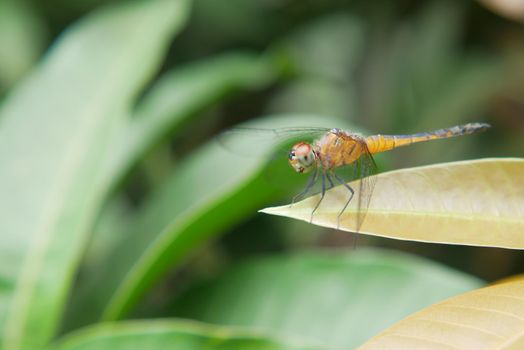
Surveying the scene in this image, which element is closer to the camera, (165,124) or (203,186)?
(203,186)

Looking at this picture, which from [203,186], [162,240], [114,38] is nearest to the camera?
[162,240]

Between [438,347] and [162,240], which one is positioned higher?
[162,240]

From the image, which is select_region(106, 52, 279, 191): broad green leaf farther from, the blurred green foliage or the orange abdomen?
the orange abdomen

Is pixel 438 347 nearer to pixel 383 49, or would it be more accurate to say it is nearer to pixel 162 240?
pixel 162 240

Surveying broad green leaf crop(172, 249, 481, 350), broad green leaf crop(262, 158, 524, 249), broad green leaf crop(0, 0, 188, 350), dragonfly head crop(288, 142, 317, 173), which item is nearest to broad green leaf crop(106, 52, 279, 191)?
broad green leaf crop(0, 0, 188, 350)

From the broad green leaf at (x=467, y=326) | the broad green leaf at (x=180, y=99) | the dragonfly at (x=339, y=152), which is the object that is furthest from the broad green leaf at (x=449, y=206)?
the broad green leaf at (x=180, y=99)

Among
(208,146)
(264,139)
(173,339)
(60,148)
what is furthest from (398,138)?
(60,148)

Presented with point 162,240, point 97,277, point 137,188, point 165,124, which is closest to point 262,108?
point 137,188

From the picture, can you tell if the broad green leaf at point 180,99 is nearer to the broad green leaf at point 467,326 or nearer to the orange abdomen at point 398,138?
the orange abdomen at point 398,138
